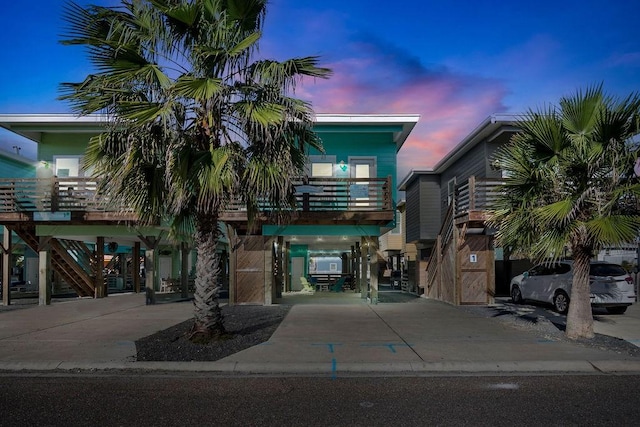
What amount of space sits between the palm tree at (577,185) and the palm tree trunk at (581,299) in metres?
0.02

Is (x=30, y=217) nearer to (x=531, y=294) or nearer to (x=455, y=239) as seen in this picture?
(x=455, y=239)

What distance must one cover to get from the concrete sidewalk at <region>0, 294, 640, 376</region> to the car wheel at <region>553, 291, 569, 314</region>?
3.59 ft

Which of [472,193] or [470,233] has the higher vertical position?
[472,193]

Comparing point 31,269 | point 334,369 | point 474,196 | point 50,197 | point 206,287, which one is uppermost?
point 50,197

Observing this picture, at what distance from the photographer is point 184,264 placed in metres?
19.7

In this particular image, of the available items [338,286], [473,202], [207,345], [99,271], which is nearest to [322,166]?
[473,202]

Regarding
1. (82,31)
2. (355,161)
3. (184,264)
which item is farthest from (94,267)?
(82,31)

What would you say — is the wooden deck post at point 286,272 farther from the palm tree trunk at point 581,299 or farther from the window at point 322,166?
the palm tree trunk at point 581,299

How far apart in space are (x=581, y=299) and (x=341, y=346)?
16.1 ft

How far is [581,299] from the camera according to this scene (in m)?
9.59

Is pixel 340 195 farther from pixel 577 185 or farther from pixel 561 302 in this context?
pixel 577 185

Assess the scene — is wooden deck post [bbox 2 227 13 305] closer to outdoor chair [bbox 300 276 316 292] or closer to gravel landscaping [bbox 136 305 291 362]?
gravel landscaping [bbox 136 305 291 362]

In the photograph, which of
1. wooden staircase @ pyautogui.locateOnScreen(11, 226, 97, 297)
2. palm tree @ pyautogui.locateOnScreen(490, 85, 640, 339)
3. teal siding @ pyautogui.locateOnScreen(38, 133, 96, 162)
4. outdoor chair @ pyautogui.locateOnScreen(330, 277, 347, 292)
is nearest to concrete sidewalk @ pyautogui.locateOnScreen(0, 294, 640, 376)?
palm tree @ pyautogui.locateOnScreen(490, 85, 640, 339)

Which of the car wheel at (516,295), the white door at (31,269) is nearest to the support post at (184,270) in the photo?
the car wheel at (516,295)
